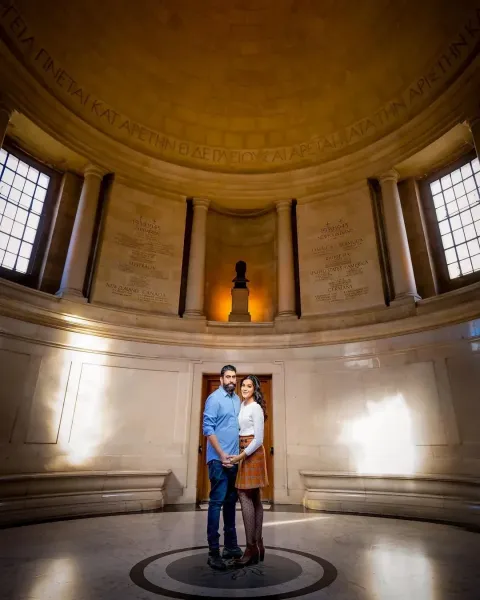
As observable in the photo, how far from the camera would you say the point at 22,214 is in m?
9.56

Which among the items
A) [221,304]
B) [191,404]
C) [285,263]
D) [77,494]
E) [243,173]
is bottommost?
[77,494]

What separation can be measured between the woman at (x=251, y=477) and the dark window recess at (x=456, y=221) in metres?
7.41

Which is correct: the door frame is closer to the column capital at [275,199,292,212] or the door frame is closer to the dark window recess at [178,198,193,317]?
the dark window recess at [178,198,193,317]

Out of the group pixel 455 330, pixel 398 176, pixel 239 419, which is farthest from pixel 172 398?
pixel 398 176

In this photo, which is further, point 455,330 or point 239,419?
point 455,330

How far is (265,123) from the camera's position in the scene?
12125 mm

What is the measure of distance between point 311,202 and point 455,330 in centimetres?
557

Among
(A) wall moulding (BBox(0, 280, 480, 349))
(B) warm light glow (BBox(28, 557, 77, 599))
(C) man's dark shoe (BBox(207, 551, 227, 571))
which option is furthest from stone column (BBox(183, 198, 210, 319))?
(C) man's dark shoe (BBox(207, 551, 227, 571))

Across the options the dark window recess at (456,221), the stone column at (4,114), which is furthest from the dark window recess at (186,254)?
the dark window recess at (456,221)

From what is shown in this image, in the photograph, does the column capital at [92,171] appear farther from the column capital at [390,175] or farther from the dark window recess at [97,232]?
the column capital at [390,175]

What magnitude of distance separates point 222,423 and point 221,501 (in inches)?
29.7

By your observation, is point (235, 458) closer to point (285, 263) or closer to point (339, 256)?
point (339, 256)

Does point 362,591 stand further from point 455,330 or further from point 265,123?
point 265,123

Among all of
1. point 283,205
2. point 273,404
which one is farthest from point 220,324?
point 283,205
